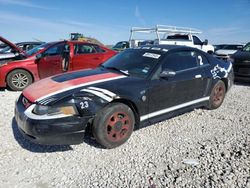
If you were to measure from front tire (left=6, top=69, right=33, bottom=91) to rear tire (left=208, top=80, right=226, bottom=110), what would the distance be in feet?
16.6

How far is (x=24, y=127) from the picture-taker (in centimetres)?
294

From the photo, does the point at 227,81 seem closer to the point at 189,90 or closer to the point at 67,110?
the point at 189,90

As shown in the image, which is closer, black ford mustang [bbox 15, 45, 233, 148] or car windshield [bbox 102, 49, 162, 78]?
black ford mustang [bbox 15, 45, 233, 148]

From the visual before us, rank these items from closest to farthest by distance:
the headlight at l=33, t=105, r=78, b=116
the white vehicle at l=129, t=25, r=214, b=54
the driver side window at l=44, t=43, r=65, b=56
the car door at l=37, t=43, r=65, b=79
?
the headlight at l=33, t=105, r=78, b=116 < the car door at l=37, t=43, r=65, b=79 < the driver side window at l=44, t=43, r=65, b=56 < the white vehicle at l=129, t=25, r=214, b=54

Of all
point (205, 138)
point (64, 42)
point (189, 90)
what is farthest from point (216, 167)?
point (64, 42)

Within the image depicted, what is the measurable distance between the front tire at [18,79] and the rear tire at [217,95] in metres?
5.07

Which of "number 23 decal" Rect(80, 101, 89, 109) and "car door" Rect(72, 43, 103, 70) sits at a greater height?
"car door" Rect(72, 43, 103, 70)

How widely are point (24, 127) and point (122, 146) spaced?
1.39 meters

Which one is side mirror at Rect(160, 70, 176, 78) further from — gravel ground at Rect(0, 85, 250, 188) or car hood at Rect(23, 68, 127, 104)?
gravel ground at Rect(0, 85, 250, 188)

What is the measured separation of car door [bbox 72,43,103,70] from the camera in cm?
704

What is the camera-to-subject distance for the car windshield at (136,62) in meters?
3.69

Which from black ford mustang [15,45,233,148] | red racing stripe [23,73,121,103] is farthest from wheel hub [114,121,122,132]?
red racing stripe [23,73,121,103]

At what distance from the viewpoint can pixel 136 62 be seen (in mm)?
3939

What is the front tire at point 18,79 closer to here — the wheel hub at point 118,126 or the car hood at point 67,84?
the car hood at point 67,84
